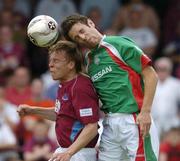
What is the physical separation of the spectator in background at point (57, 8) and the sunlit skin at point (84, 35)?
717cm

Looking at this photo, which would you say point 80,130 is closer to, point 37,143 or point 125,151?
point 125,151

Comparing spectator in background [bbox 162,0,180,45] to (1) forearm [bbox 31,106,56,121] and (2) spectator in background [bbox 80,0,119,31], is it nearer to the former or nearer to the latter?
(2) spectator in background [bbox 80,0,119,31]

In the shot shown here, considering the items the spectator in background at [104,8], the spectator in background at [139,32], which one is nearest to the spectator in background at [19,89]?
the spectator in background at [139,32]

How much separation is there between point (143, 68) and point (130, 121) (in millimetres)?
448

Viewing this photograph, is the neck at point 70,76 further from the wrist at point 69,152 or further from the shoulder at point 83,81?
the wrist at point 69,152

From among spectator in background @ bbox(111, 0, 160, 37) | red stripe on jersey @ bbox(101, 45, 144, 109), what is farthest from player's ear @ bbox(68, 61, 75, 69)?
spectator in background @ bbox(111, 0, 160, 37)

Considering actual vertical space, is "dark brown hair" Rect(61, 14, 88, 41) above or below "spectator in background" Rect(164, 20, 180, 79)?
above

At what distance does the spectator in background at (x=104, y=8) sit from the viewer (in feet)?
47.6

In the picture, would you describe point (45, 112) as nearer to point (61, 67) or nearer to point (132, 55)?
point (61, 67)

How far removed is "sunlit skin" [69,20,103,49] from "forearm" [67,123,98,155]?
68 cm

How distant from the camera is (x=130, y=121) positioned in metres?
7.02

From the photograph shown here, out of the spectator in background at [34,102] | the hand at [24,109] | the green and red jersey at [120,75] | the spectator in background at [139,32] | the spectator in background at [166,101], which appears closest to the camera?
the green and red jersey at [120,75]

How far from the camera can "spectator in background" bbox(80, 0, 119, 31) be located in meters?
14.5

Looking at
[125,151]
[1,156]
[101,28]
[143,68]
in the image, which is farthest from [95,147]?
[101,28]
